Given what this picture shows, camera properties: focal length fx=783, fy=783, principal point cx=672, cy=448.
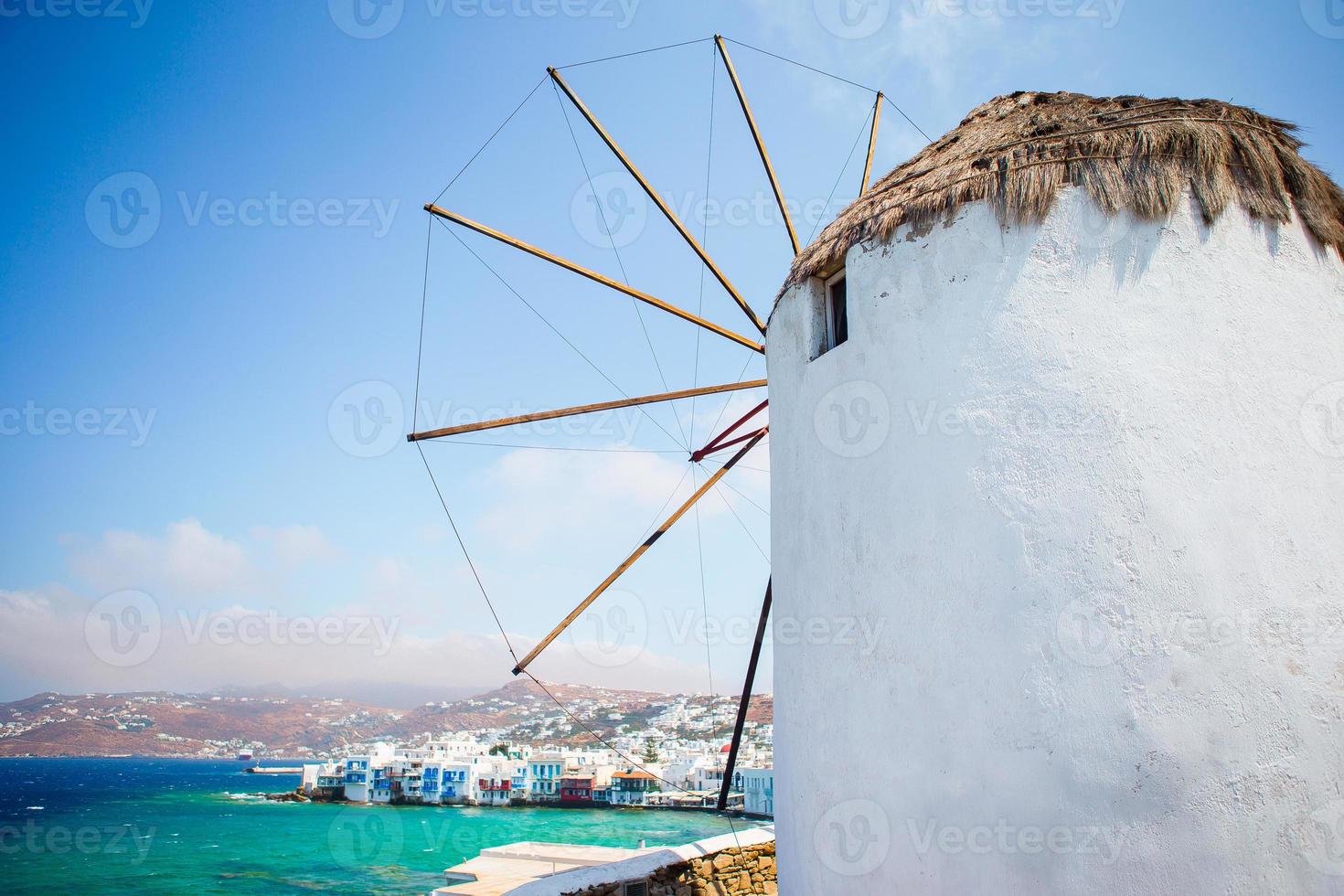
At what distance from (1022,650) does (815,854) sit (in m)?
1.79

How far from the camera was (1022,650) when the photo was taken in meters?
3.79

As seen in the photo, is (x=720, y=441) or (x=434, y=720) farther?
(x=434, y=720)

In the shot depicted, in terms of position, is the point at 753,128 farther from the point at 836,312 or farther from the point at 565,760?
the point at 565,760

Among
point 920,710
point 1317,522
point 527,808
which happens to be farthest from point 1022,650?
point 527,808

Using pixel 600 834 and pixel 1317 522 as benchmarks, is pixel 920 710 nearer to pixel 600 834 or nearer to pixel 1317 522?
pixel 1317 522
